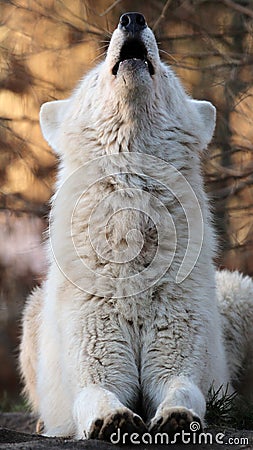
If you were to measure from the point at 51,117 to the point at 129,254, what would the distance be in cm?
143

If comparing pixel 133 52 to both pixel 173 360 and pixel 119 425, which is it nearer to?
pixel 173 360

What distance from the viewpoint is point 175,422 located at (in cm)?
366

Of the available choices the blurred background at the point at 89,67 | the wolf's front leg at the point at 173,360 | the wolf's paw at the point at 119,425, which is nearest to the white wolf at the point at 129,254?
the wolf's front leg at the point at 173,360

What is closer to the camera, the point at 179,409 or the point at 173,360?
the point at 179,409

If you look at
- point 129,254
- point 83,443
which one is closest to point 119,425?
point 83,443

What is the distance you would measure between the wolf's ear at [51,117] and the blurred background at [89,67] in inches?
103

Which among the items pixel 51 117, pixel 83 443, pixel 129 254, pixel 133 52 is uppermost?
pixel 133 52

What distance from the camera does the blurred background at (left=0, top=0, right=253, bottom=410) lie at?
8055 millimetres

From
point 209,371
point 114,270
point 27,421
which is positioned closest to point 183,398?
point 209,371

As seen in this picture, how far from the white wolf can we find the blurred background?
9.73 ft

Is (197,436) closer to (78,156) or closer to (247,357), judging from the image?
(78,156)

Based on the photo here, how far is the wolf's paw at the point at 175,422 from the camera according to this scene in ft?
12.0

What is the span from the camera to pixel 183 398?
12.8 feet

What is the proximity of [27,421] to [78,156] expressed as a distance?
3087 mm
